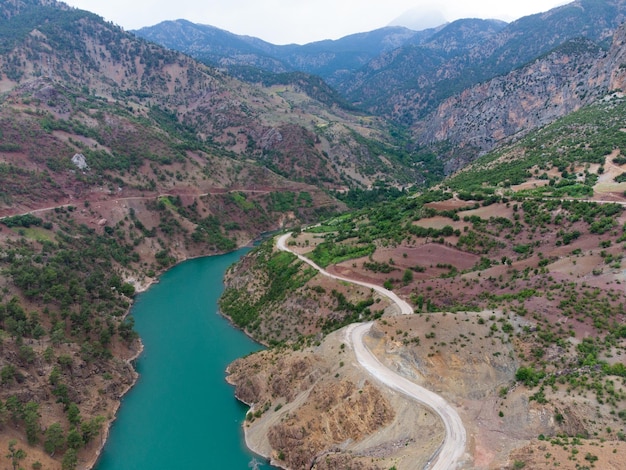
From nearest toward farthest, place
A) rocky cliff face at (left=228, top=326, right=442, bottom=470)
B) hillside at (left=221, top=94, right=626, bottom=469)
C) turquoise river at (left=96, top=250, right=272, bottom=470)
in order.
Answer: hillside at (left=221, top=94, right=626, bottom=469)
rocky cliff face at (left=228, top=326, right=442, bottom=470)
turquoise river at (left=96, top=250, right=272, bottom=470)

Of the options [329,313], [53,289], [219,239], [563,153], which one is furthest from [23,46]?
[563,153]

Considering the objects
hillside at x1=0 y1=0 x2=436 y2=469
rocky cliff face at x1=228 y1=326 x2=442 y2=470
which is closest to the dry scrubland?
rocky cliff face at x1=228 y1=326 x2=442 y2=470

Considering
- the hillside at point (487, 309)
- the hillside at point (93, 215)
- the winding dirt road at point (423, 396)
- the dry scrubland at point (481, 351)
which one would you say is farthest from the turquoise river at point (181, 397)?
the winding dirt road at point (423, 396)

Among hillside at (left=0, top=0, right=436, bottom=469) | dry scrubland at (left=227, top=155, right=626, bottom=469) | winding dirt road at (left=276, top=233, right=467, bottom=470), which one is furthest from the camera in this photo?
hillside at (left=0, top=0, right=436, bottom=469)

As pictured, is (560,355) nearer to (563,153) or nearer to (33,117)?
(563,153)

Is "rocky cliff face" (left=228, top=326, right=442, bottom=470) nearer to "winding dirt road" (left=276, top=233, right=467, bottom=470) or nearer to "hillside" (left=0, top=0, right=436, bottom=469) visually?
"winding dirt road" (left=276, top=233, right=467, bottom=470)

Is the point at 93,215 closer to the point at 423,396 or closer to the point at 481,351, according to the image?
the point at 423,396
